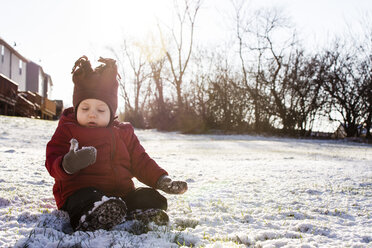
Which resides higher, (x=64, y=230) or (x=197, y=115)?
(x=197, y=115)

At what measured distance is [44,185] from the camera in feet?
7.92

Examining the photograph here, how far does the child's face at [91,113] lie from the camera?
175cm

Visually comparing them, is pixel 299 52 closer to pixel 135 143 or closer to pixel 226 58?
pixel 226 58

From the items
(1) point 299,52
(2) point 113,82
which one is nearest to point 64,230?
(2) point 113,82

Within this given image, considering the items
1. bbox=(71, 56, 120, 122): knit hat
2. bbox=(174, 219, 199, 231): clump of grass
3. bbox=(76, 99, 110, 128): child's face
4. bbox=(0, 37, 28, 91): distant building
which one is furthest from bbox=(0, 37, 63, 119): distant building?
bbox=(174, 219, 199, 231): clump of grass

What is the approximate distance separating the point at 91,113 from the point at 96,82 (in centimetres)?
19

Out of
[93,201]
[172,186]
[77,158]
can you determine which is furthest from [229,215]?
[77,158]

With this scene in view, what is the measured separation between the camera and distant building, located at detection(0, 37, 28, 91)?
1912cm

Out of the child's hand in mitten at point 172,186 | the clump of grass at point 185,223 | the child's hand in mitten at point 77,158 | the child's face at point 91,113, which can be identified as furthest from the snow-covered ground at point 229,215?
the child's face at point 91,113

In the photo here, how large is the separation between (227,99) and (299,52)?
4382mm

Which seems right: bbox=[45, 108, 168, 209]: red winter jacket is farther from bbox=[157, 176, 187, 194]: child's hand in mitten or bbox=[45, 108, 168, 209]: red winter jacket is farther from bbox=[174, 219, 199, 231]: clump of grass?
bbox=[174, 219, 199, 231]: clump of grass

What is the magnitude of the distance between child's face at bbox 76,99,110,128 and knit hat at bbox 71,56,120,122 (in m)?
0.03

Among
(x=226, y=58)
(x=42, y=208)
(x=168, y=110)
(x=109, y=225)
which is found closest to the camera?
(x=109, y=225)

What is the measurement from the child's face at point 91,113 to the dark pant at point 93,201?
1.32 feet
